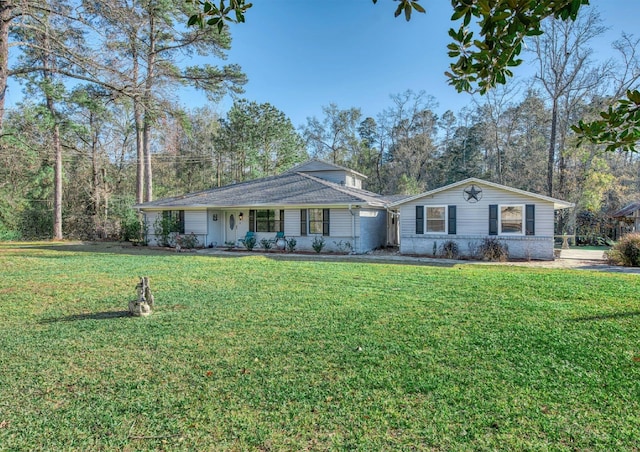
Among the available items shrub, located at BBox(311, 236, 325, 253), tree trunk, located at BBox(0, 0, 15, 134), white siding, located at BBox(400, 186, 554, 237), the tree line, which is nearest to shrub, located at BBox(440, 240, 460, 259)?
white siding, located at BBox(400, 186, 554, 237)

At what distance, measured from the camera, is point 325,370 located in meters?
3.66

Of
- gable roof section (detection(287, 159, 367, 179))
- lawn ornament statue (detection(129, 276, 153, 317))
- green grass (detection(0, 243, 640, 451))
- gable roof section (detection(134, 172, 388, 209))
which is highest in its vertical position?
gable roof section (detection(287, 159, 367, 179))

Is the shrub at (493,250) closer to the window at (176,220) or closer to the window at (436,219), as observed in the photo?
the window at (436,219)

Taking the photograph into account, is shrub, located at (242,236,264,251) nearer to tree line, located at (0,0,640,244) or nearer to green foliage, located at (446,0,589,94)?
tree line, located at (0,0,640,244)

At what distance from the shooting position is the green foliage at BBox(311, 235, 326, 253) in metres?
16.0

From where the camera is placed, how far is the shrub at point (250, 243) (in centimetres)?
1720

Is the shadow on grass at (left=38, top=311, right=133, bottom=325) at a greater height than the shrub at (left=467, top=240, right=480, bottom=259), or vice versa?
the shrub at (left=467, top=240, right=480, bottom=259)

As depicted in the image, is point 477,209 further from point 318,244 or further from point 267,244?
point 267,244

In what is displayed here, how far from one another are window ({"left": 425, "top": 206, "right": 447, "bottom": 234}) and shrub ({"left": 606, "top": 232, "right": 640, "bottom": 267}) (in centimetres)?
561

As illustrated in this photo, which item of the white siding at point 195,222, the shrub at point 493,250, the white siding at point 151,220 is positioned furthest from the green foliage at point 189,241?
the shrub at point 493,250

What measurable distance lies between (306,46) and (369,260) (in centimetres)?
1222

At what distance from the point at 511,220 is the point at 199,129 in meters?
30.5

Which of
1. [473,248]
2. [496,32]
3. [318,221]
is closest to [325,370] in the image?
[496,32]

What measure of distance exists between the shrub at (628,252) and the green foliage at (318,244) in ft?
35.1
